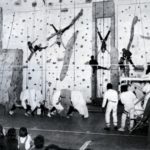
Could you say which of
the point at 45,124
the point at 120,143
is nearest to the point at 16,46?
the point at 45,124

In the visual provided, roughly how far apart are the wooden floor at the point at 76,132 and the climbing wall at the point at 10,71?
6.78 ft

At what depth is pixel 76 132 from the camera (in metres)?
8.46

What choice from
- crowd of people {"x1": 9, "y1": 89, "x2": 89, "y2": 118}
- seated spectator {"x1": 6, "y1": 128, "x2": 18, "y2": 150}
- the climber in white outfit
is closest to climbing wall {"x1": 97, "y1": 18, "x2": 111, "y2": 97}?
crowd of people {"x1": 9, "y1": 89, "x2": 89, "y2": 118}

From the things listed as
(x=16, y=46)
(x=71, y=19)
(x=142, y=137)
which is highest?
(x=71, y=19)

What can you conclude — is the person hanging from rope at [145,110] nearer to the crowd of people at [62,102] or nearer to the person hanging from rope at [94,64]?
the crowd of people at [62,102]

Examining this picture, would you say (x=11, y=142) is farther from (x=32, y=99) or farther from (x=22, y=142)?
(x=32, y=99)

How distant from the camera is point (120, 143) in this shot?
24.1 ft

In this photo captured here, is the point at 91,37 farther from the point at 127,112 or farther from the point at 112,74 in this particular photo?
the point at 127,112

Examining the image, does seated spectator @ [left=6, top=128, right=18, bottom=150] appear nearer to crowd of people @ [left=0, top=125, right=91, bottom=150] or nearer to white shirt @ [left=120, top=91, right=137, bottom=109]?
crowd of people @ [left=0, top=125, right=91, bottom=150]

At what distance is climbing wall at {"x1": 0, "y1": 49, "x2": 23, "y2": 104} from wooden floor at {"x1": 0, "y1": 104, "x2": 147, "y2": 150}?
81.4 inches

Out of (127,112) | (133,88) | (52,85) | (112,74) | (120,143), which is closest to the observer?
(120,143)

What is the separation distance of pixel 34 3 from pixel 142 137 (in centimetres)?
796

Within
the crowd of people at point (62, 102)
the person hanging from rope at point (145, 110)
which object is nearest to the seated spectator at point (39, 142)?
the person hanging from rope at point (145, 110)

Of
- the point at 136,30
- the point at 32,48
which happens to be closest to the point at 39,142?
the point at 136,30
